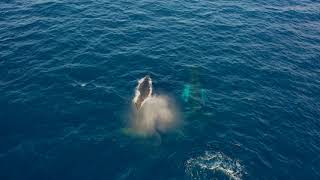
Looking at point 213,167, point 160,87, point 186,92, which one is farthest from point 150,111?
point 213,167

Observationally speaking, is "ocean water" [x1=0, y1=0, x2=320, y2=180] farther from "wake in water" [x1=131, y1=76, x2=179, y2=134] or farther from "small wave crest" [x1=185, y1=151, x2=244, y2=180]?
"wake in water" [x1=131, y1=76, x2=179, y2=134]

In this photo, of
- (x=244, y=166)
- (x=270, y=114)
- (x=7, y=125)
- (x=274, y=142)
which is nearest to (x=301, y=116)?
(x=270, y=114)

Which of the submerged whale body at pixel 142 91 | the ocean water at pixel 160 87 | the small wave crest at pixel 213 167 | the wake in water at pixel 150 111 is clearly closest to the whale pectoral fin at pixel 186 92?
the ocean water at pixel 160 87

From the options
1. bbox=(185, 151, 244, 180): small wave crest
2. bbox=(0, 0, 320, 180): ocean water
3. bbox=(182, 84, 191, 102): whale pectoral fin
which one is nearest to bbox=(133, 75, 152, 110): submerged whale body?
bbox=(0, 0, 320, 180): ocean water

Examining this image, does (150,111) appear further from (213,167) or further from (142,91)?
(213,167)

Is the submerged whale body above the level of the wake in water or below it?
above

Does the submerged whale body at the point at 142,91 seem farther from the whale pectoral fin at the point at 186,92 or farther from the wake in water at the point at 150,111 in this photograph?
the whale pectoral fin at the point at 186,92

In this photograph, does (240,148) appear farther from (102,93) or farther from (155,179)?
(102,93)
